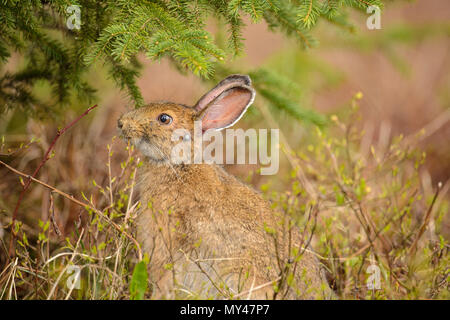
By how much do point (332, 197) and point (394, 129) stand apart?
2.57 meters

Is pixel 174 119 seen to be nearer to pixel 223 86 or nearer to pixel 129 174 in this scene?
pixel 223 86

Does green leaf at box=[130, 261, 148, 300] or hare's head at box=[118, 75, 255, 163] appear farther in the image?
hare's head at box=[118, 75, 255, 163]

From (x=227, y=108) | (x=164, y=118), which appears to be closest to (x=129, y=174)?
(x=164, y=118)

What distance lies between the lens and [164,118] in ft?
12.1

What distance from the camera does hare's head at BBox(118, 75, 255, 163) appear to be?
3.66 meters

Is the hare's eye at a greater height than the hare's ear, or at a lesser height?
lesser

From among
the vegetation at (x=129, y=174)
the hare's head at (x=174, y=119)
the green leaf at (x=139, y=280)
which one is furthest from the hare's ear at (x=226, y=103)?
the green leaf at (x=139, y=280)

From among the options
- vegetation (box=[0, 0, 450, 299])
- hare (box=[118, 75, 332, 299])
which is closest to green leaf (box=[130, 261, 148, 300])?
vegetation (box=[0, 0, 450, 299])

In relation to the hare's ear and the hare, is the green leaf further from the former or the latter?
the hare's ear

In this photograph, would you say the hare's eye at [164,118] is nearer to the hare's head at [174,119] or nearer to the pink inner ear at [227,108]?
the hare's head at [174,119]

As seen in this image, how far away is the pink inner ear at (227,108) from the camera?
3.62 m

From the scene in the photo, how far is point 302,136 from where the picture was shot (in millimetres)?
6676

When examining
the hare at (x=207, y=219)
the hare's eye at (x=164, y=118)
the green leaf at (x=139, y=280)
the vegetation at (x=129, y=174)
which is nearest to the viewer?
the green leaf at (x=139, y=280)
